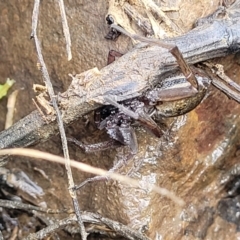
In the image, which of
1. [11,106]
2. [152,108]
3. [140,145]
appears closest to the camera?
[152,108]

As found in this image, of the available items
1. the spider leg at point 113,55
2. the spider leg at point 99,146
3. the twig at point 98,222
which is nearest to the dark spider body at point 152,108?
the spider leg at point 99,146

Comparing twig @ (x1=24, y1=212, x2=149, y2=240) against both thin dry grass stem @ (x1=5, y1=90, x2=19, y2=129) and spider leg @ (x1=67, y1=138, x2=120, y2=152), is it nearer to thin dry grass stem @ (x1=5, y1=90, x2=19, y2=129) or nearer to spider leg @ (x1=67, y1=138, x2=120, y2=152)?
spider leg @ (x1=67, y1=138, x2=120, y2=152)

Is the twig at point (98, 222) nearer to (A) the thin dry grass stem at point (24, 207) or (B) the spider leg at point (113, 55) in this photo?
(A) the thin dry grass stem at point (24, 207)

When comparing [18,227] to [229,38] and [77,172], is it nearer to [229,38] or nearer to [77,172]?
[77,172]

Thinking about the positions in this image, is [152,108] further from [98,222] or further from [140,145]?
[98,222]

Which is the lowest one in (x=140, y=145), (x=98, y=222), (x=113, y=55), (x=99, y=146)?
(x=98, y=222)

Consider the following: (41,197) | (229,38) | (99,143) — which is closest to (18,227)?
(41,197)

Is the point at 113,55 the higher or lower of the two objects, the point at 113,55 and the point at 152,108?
the higher

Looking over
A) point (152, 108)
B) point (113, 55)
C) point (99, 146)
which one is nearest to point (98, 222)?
point (99, 146)
